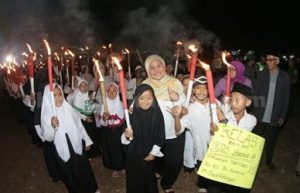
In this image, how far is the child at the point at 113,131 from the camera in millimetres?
6941

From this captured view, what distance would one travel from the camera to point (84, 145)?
6023 millimetres

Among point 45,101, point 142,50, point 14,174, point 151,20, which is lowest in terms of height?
point 14,174

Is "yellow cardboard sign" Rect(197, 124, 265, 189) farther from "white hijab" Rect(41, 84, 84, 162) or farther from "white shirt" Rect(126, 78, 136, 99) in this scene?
"white shirt" Rect(126, 78, 136, 99)

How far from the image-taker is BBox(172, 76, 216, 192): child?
5.07 metres

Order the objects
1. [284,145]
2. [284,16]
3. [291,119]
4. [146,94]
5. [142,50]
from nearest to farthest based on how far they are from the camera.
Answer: [146,94]
[284,145]
[291,119]
[142,50]
[284,16]

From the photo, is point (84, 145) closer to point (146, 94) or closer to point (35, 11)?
point (146, 94)

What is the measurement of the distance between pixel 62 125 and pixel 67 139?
0.75 feet

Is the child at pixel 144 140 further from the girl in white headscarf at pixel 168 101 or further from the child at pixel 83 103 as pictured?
the child at pixel 83 103

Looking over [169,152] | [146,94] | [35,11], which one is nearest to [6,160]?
[169,152]

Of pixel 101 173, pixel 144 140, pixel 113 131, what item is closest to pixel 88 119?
pixel 113 131

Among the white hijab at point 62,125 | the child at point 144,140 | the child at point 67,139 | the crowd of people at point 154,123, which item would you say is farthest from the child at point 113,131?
the child at point 144,140

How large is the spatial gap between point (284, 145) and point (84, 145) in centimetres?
494

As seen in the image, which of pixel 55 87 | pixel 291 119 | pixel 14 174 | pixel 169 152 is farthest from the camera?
pixel 291 119

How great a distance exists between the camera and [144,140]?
490 cm
